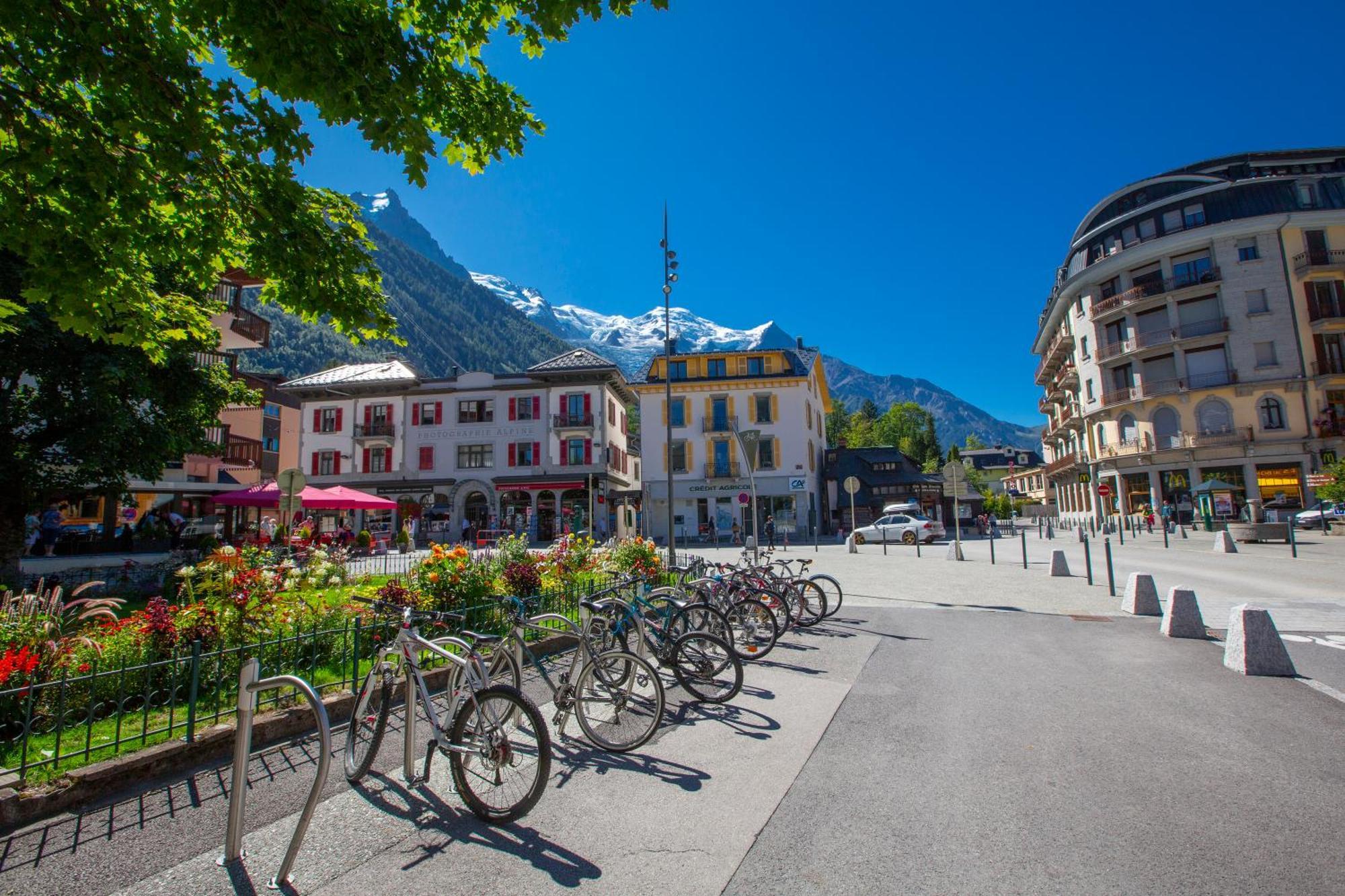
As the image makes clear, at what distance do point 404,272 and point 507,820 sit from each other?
201549 mm

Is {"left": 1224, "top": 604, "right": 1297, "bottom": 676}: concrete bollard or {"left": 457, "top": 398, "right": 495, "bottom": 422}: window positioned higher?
{"left": 457, "top": 398, "right": 495, "bottom": 422}: window

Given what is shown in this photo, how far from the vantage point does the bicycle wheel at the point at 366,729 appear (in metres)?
3.96

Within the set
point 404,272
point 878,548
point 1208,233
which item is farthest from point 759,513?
point 404,272

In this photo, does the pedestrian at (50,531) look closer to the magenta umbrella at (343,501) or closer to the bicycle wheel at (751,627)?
the magenta umbrella at (343,501)

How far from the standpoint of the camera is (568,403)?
1531 inches

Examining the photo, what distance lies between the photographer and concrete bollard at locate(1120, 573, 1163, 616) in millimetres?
9570

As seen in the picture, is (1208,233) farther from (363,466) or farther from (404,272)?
(404,272)

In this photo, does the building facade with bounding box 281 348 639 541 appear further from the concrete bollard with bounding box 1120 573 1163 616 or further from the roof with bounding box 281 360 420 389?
the concrete bollard with bounding box 1120 573 1163 616

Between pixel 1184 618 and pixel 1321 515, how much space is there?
3029cm

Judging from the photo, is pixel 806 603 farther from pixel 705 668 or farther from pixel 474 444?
pixel 474 444

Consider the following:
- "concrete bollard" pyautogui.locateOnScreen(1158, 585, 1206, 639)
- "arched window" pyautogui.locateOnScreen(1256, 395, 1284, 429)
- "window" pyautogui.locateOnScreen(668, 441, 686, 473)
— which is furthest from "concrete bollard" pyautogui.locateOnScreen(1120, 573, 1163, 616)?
"arched window" pyautogui.locateOnScreen(1256, 395, 1284, 429)

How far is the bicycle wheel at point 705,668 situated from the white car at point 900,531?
26.3m

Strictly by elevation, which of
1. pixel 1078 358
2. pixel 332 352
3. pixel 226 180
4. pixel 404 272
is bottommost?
pixel 226 180

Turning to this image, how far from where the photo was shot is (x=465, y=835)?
336 centimetres
